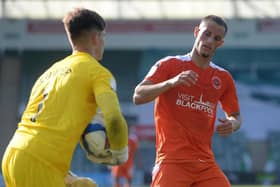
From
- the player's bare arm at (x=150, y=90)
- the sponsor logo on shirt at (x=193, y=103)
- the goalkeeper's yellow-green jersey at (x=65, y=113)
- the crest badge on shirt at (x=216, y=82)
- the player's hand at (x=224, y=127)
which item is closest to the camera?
the goalkeeper's yellow-green jersey at (x=65, y=113)

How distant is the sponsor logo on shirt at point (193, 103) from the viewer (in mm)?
6605

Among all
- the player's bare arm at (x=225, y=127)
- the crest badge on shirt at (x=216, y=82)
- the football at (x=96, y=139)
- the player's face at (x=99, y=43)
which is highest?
the player's face at (x=99, y=43)

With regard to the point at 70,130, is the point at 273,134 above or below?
below

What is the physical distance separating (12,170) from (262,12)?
109 feet

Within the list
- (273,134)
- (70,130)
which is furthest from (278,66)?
(70,130)

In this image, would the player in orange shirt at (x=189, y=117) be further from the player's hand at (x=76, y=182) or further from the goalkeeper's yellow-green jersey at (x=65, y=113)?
the goalkeeper's yellow-green jersey at (x=65, y=113)

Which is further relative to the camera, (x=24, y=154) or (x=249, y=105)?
(x=249, y=105)

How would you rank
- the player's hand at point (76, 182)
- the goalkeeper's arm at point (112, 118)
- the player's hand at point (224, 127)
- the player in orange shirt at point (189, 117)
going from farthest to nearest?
the player in orange shirt at point (189, 117)
the player's hand at point (224, 127)
the player's hand at point (76, 182)
the goalkeeper's arm at point (112, 118)

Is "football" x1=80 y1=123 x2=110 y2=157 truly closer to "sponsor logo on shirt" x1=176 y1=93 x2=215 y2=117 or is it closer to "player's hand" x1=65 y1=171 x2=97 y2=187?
"player's hand" x1=65 y1=171 x2=97 y2=187

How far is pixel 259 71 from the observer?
34406 mm

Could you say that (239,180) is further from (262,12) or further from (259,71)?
(262,12)

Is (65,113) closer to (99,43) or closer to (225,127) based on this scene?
(99,43)

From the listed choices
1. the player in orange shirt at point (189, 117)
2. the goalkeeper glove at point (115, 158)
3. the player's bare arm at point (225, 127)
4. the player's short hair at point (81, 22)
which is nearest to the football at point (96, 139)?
the goalkeeper glove at point (115, 158)

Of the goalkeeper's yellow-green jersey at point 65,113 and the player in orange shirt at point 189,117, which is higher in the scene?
the goalkeeper's yellow-green jersey at point 65,113
